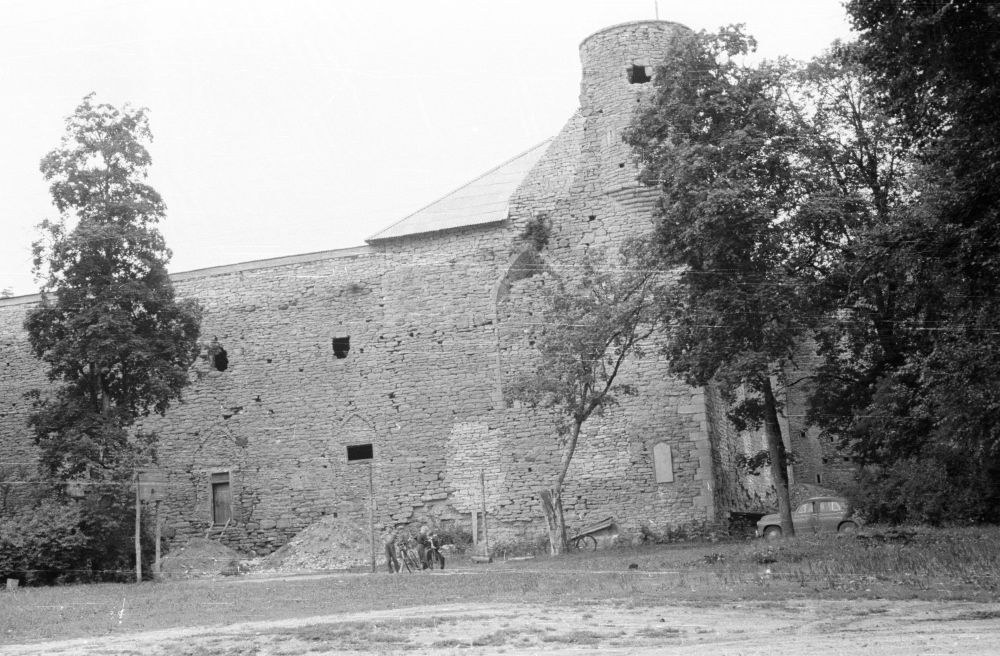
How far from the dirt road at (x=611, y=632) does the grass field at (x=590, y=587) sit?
339mm

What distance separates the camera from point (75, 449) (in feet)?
73.7

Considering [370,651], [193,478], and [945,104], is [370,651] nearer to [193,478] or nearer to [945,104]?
[945,104]

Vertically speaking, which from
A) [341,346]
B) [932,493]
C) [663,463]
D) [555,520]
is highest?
[341,346]

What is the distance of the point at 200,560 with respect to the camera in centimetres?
2661

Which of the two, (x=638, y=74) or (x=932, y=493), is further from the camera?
(x=638, y=74)

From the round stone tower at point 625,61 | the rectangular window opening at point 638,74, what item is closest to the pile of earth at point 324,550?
the round stone tower at point 625,61

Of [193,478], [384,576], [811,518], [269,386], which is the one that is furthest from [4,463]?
[811,518]

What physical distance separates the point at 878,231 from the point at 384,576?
965 centimetres

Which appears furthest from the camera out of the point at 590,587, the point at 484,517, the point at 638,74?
the point at 638,74

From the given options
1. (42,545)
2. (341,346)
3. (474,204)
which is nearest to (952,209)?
(474,204)

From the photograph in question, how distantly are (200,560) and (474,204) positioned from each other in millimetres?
11117

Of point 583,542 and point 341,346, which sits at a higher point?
point 341,346

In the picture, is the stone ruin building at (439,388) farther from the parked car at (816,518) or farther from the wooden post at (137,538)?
the wooden post at (137,538)

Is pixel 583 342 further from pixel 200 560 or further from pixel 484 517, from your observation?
pixel 200 560
